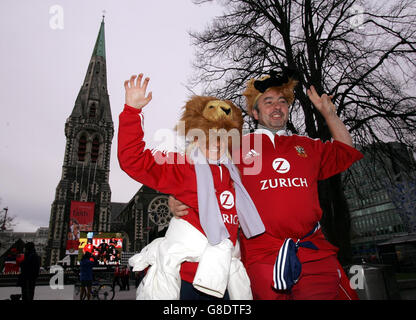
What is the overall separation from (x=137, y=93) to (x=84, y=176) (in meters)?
42.5

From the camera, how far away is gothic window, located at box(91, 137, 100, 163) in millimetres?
42375

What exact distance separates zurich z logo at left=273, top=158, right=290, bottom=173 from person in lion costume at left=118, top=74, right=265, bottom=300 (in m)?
0.30

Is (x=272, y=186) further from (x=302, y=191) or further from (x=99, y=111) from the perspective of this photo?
(x=99, y=111)

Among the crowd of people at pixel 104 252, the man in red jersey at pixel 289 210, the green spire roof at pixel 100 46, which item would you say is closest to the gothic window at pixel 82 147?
the green spire roof at pixel 100 46

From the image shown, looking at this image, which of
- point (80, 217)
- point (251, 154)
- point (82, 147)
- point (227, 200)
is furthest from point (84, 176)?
point (227, 200)

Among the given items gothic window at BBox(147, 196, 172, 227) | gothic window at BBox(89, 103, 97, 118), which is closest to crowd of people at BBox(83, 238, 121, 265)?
gothic window at BBox(147, 196, 172, 227)

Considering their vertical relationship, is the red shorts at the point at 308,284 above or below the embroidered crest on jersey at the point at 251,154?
below

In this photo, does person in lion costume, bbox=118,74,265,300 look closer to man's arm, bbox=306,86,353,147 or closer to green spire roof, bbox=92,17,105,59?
man's arm, bbox=306,86,353,147

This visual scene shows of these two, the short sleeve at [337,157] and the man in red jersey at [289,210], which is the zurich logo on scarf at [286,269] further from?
the short sleeve at [337,157]

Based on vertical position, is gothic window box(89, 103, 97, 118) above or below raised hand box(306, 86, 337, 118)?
above

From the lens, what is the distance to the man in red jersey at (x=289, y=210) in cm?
184

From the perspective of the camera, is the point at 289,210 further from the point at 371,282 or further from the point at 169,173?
the point at 371,282

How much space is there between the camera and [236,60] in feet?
26.5
